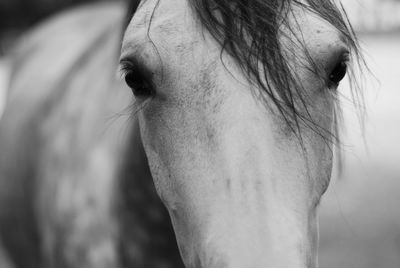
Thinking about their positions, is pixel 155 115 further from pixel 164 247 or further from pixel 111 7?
pixel 111 7

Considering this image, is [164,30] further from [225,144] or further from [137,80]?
[225,144]

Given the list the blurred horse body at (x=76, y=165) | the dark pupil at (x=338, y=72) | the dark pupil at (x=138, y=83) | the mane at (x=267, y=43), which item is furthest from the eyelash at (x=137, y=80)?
the blurred horse body at (x=76, y=165)

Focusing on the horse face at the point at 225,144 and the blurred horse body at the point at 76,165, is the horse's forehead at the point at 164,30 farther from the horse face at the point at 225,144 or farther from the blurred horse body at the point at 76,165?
the blurred horse body at the point at 76,165

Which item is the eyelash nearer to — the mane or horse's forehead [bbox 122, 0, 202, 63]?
horse's forehead [bbox 122, 0, 202, 63]

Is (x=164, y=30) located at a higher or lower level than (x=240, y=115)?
higher

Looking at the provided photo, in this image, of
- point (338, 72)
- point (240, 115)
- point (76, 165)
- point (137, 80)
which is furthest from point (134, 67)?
point (76, 165)

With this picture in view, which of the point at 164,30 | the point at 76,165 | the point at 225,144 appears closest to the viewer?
the point at 225,144

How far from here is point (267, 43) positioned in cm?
137

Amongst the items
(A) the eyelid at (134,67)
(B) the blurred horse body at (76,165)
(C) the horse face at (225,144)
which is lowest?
(B) the blurred horse body at (76,165)

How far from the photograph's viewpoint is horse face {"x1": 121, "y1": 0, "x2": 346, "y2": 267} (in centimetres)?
124

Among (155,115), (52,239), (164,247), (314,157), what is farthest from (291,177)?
(52,239)

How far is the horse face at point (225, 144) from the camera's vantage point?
1236mm

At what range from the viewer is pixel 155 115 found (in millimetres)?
1503

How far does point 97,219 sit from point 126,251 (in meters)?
0.19
